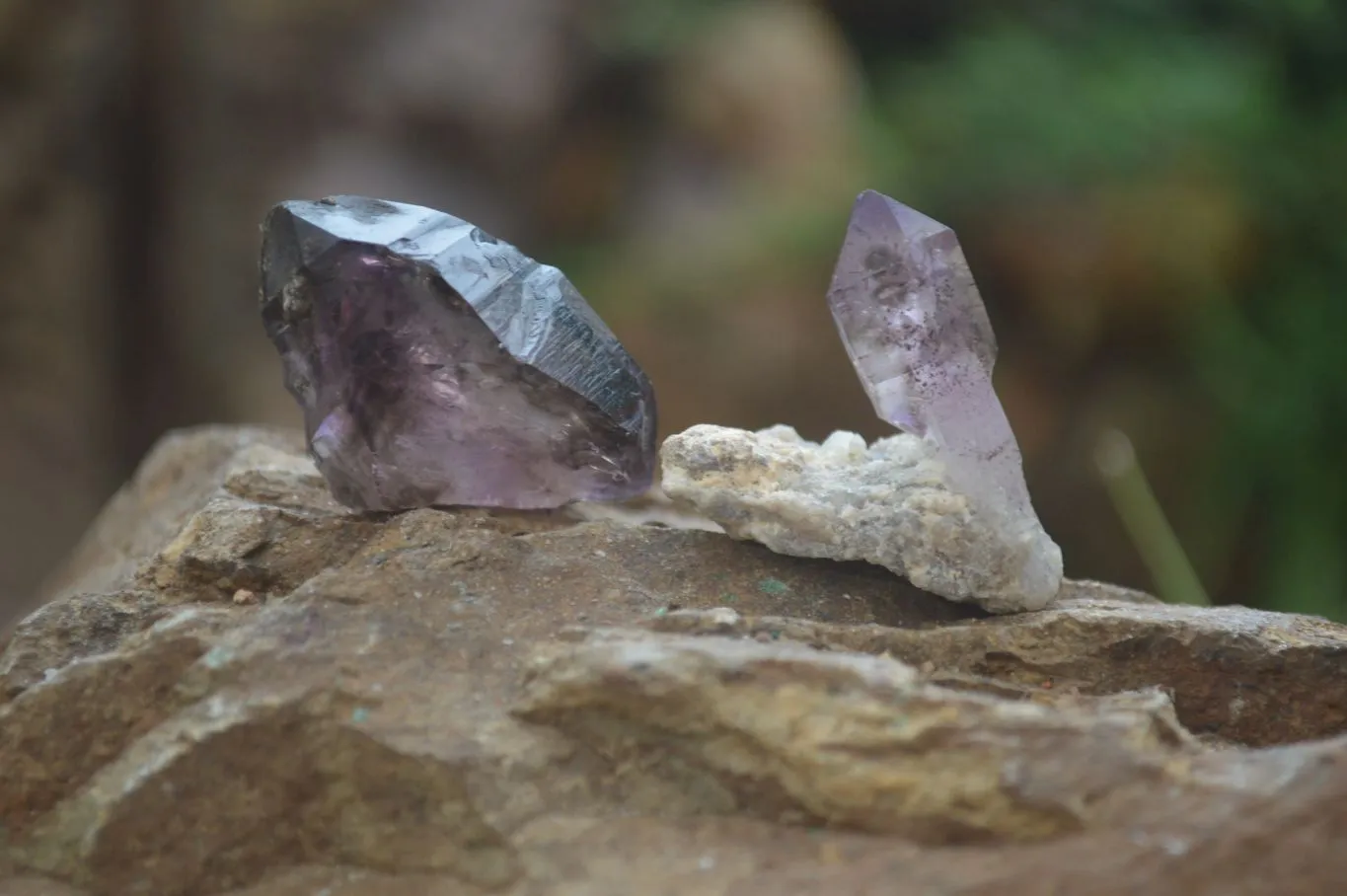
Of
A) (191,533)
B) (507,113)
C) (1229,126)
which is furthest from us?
(507,113)

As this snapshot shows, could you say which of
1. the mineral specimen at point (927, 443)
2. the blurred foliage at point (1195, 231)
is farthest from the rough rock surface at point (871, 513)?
the blurred foliage at point (1195, 231)

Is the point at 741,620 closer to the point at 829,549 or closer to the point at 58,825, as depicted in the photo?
the point at 829,549

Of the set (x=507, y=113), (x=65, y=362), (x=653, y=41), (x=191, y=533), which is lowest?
(x=65, y=362)

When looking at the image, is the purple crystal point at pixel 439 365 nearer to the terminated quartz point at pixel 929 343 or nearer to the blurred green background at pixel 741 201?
the terminated quartz point at pixel 929 343

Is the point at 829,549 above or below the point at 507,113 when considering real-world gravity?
below

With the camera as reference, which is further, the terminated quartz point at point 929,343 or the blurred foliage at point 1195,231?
the blurred foliage at point 1195,231

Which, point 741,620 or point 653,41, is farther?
point 653,41

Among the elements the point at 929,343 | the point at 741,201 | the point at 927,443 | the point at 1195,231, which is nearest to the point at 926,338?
the point at 929,343

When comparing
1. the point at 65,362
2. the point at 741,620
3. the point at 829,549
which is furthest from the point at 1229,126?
the point at 65,362
